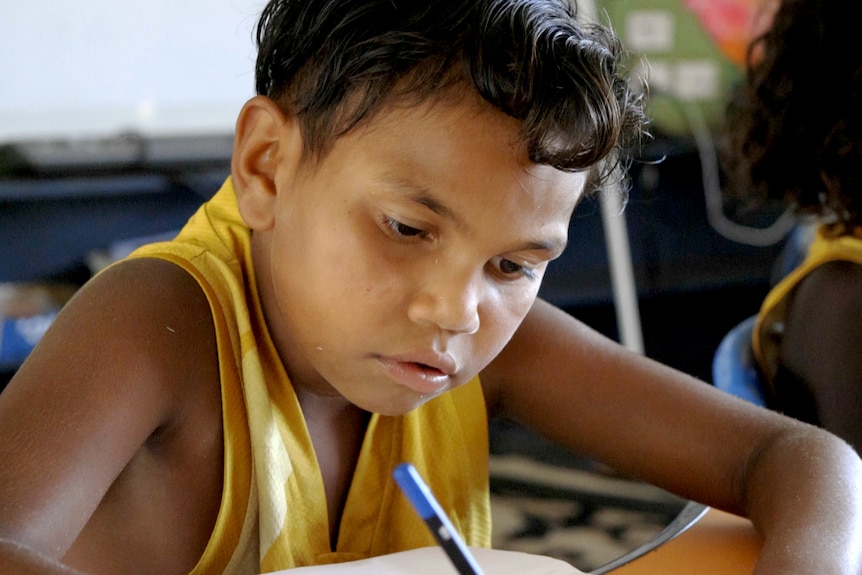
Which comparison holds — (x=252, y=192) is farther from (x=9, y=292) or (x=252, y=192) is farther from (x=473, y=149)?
(x=9, y=292)

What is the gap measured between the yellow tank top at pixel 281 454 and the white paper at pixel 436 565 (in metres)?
0.11

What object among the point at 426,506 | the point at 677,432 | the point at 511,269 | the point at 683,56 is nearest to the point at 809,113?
the point at 677,432

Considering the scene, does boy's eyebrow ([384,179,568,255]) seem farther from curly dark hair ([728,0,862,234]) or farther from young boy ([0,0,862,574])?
curly dark hair ([728,0,862,234])

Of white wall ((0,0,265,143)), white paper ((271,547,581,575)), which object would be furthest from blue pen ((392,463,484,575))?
white wall ((0,0,265,143))

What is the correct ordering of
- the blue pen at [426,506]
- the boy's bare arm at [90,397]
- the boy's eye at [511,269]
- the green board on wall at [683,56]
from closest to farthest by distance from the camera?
the blue pen at [426,506]
the boy's bare arm at [90,397]
the boy's eye at [511,269]
the green board on wall at [683,56]

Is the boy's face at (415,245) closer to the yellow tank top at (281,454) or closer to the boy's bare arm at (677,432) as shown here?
the yellow tank top at (281,454)

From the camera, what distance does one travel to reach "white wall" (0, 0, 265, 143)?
230 centimetres

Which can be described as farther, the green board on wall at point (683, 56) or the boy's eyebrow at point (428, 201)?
the green board on wall at point (683, 56)

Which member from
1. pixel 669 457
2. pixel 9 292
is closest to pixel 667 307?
pixel 9 292

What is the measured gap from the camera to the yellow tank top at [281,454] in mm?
780

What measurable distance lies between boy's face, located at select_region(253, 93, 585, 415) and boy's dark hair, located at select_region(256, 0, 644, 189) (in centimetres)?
2

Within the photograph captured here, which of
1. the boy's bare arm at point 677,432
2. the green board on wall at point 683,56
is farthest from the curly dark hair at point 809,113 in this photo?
the green board on wall at point 683,56

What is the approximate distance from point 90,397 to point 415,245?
0.77 ft

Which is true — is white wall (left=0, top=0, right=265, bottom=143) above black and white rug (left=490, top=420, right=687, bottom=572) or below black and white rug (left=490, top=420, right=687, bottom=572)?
above
